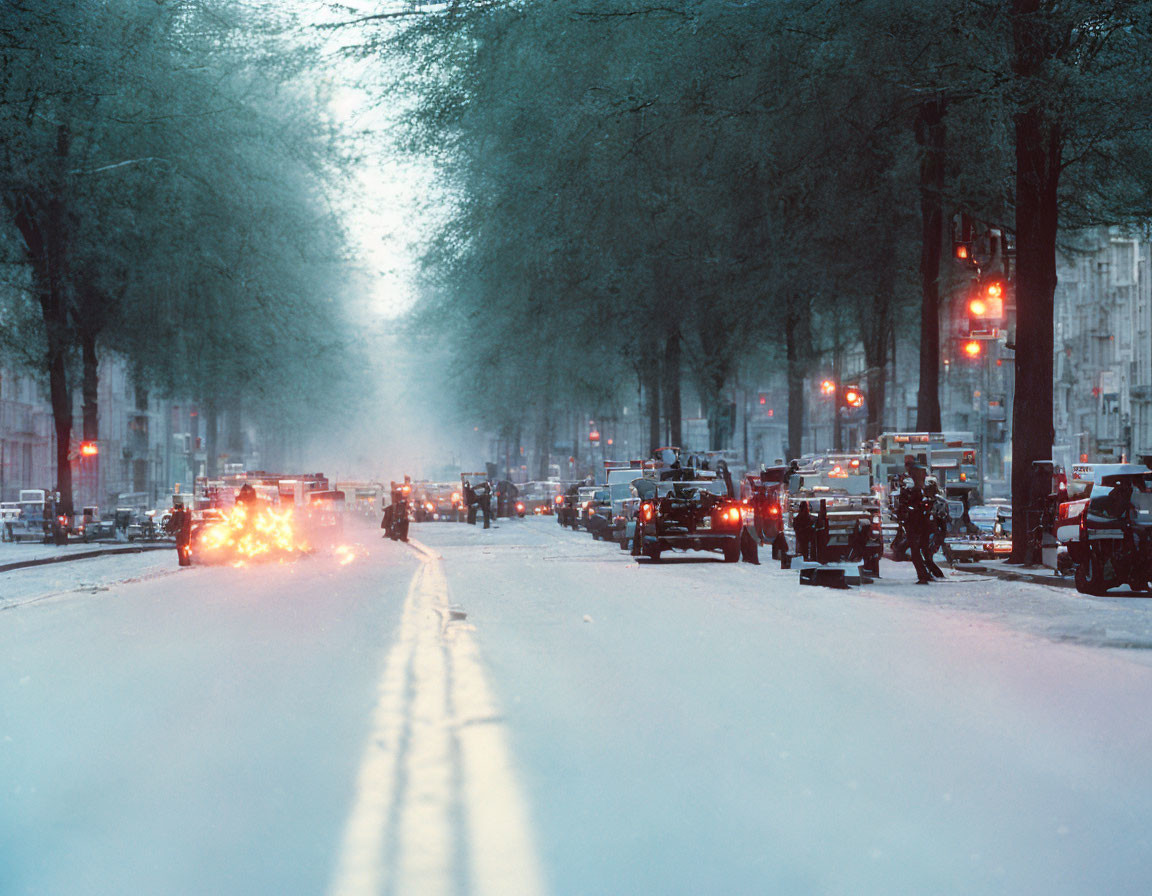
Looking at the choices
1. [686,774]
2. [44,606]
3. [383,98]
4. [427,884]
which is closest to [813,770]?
[686,774]

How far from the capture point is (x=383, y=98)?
28.9 meters

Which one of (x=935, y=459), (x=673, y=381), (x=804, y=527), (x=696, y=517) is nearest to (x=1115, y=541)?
(x=804, y=527)

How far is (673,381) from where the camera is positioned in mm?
45781

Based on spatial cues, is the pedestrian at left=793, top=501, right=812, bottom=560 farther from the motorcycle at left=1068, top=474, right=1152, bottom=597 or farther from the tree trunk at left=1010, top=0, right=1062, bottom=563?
the motorcycle at left=1068, top=474, right=1152, bottom=597

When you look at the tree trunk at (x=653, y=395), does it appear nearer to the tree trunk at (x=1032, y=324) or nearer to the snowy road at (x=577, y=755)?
the tree trunk at (x=1032, y=324)

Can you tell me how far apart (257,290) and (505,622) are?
29858 mm

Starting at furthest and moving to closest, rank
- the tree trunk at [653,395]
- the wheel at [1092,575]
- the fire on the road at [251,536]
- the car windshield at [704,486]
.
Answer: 1. the tree trunk at [653,395]
2. the fire on the road at [251,536]
3. the car windshield at [704,486]
4. the wheel at [1092,575]

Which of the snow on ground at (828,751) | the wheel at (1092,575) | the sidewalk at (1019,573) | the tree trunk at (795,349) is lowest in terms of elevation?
the sidewalk at (1019,573)

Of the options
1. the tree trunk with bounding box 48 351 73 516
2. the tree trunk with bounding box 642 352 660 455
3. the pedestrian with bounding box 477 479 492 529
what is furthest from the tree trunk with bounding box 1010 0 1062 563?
the pedestrian with bounding box 477 479 492 529

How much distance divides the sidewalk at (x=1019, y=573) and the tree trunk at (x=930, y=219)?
7.71 m

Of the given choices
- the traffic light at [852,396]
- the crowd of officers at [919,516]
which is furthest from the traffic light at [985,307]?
the traffic light at [852,396]

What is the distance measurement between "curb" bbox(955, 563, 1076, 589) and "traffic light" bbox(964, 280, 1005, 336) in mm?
6906

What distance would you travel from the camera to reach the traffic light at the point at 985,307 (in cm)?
3117

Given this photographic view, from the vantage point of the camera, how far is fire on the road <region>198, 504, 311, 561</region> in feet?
116
